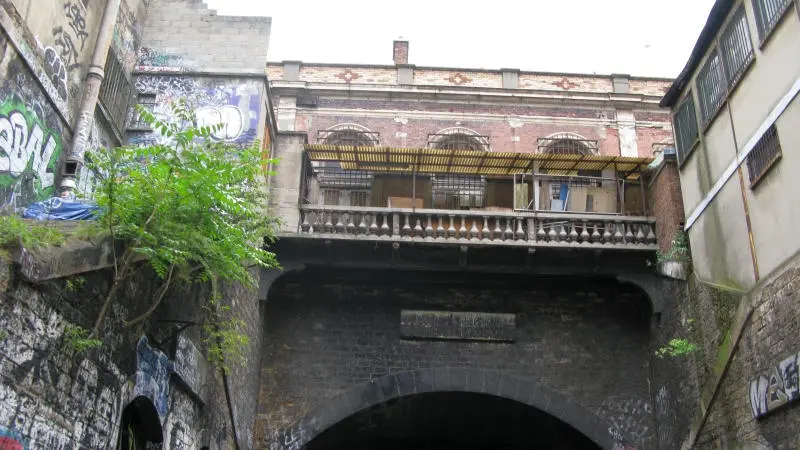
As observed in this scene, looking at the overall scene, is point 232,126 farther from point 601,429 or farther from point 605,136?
point 605,136

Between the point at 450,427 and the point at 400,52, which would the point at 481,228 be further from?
the point at 400,52

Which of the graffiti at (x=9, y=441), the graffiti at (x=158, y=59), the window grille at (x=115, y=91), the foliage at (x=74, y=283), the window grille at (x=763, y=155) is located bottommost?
the graffiti at (x=9, y=441)

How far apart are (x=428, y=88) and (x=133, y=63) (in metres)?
8.45

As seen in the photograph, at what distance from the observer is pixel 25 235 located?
518 cm

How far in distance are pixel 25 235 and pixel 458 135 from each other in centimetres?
1320

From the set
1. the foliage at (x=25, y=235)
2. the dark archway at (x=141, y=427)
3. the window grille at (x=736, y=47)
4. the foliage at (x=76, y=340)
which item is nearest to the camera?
the foliage at (x=25, y=235)

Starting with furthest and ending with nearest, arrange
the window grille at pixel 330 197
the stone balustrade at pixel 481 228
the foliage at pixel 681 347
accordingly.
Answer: the window grille at pixel 330 197
the stone balustrade at pixel 481 228
the foliage at pixel 681 347

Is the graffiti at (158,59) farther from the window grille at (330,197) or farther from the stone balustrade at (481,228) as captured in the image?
the window grille at (330,197)

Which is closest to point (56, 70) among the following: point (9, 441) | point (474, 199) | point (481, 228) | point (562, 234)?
point (9, 441)

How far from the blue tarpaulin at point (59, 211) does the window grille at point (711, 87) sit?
842 cm

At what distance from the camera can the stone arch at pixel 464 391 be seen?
1233 cm

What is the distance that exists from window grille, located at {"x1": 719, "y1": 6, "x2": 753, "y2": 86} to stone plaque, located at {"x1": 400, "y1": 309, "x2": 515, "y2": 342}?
560 centimetres

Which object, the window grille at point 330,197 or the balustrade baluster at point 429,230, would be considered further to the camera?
the window grille at point 330,197

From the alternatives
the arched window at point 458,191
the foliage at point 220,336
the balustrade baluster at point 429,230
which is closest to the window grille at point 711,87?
the arched window at point 458,191
